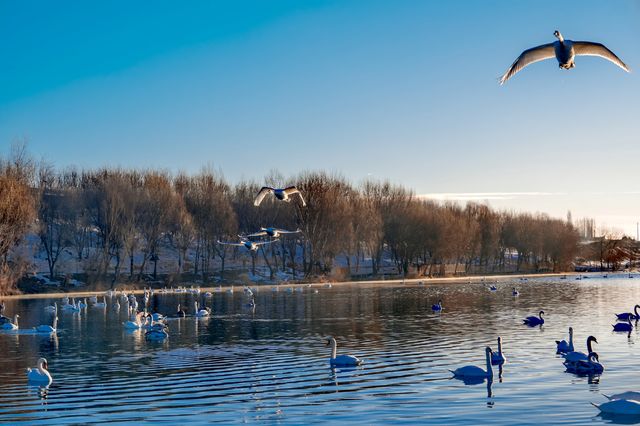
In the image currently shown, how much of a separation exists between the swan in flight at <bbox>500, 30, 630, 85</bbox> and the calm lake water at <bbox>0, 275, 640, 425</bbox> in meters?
6.30

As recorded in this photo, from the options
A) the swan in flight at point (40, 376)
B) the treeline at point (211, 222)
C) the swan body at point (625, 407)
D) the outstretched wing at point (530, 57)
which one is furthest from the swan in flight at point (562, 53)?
the treeline at point (211, 222)

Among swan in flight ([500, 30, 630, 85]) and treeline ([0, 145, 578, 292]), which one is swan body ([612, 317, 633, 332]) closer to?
swan in flight ([500, 30, 630, 85])

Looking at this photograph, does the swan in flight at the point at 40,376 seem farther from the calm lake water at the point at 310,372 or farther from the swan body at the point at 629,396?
the swan body at the point at 629,396

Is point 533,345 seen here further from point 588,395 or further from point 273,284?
point 273,284

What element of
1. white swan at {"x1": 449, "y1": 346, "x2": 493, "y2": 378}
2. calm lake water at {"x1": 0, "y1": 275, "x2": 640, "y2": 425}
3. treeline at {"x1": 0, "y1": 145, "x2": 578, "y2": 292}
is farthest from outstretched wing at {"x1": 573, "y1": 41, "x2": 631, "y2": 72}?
treeline at {"x1": 0, "y1": 145, "x2": 578, "y2": 292}

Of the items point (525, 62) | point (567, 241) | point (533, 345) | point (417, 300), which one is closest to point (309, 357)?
point (533, 345)

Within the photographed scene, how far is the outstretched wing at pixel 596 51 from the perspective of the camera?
12.8 meters

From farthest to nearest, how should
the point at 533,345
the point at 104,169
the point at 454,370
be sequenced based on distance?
the point at 104,169, the point at 533,345, the point at 454,370

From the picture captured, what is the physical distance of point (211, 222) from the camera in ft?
278

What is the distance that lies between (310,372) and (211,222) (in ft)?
216

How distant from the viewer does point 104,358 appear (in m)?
24.0

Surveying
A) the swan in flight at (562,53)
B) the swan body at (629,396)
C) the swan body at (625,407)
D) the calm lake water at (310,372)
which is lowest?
the calm lake water at (310,372)

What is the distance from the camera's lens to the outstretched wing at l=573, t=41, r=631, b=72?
12806 millimetres

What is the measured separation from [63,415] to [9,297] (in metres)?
48.1
